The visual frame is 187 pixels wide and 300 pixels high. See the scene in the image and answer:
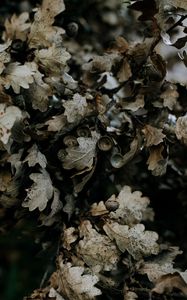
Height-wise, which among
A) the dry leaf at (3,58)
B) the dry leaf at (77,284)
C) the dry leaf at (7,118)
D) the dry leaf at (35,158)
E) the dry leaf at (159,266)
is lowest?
the dry leaf at (159,266)

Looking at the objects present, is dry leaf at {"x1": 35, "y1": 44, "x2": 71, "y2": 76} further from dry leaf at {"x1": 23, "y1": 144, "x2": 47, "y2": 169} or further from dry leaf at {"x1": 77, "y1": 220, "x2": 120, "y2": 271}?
dry leaf at {"x1": 77, "y1": 220, "x2": 120, "y2": 271}

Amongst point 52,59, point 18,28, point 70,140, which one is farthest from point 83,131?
point 18,28

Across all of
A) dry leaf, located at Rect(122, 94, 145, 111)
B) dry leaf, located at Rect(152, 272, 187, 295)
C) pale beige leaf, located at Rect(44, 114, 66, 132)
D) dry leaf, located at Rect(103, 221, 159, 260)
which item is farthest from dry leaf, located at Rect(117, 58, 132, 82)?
dry leaf, located at Rect(152, 272, 187, 295)

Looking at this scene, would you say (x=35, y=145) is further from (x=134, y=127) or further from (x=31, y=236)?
(x=31, y=236)

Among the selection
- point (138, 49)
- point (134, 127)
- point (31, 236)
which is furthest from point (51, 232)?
point (138, 49)

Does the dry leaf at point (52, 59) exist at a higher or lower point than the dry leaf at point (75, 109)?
higher

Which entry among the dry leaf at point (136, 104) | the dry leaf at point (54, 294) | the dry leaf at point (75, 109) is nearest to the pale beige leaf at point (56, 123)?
the dry leaf at point (75, 109)

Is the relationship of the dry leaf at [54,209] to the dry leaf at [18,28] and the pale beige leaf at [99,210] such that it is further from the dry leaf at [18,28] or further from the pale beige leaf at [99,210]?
the dry leaf at [18,28]

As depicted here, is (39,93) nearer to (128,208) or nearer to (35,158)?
(35,158)
